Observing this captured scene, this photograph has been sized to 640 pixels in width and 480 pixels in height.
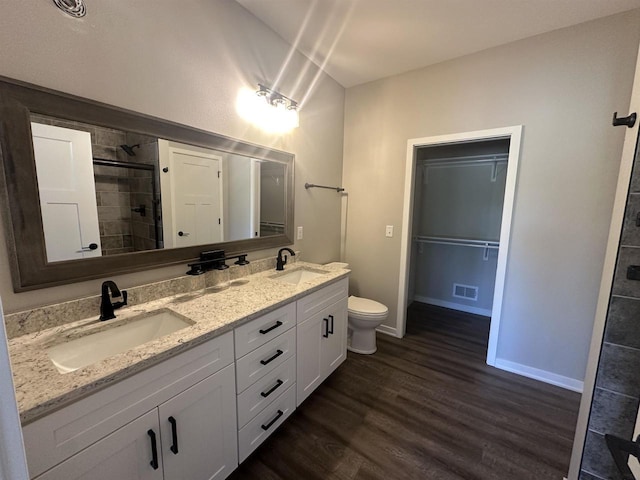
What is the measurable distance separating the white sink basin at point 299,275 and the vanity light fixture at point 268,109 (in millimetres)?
1119

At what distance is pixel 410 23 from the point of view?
1877mm

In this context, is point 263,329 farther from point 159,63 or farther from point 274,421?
point 159,63

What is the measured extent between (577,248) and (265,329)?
2285mm

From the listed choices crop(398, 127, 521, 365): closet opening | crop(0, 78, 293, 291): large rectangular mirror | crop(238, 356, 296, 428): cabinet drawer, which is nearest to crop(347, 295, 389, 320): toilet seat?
crop(398, 127, 521, 365): closet opening

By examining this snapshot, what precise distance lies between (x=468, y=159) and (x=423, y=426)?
2.95 m

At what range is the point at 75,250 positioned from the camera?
3.86 ft

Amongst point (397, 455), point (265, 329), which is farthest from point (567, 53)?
point (397, 455)

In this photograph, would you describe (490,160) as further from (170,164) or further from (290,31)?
(170,164)

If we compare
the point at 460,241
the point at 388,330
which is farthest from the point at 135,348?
the point at 460,241

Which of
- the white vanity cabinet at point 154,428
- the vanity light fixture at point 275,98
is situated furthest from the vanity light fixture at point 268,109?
the white vanity cabinet at point 154,428

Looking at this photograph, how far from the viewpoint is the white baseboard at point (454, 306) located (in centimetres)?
343

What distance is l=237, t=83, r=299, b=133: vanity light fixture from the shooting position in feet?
6.13

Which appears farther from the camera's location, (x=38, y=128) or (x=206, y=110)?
(x=206, y=110)

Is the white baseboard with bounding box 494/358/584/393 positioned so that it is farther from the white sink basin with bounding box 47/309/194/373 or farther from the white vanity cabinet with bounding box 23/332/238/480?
the white sink basin with bounding box 47/309/194/373
